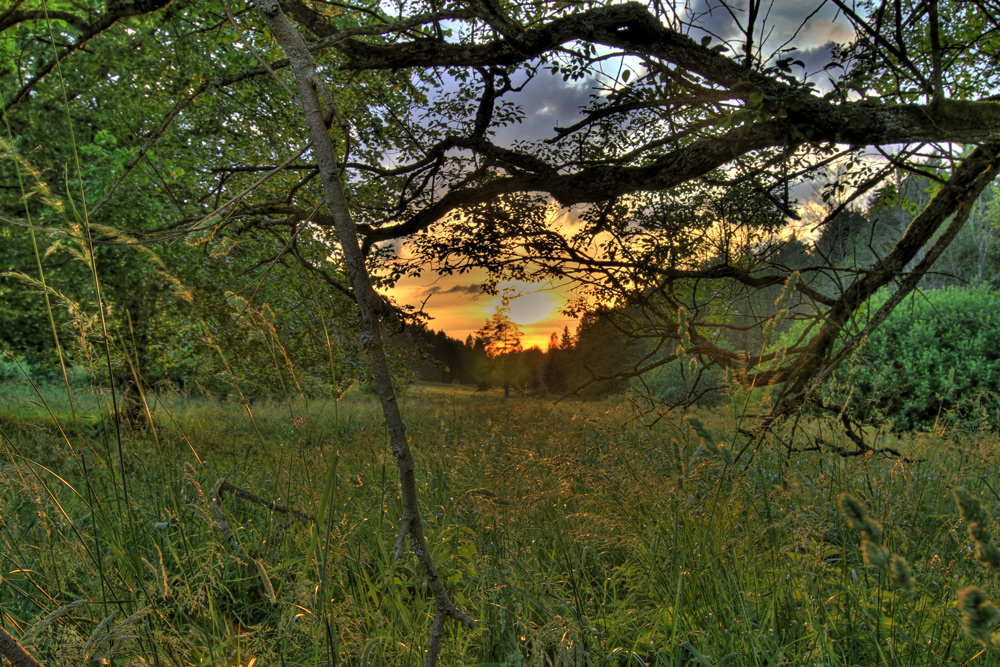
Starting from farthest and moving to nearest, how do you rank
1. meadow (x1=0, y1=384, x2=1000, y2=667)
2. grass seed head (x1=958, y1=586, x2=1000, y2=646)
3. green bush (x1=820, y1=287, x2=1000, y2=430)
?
green bush (x1=820, y1=287, x2=1000, y2=430)
meadow (x1=0, y1=384, x2=1000, y2=667)
grass seed head (x1=958, y1=586, x2=1000, y2=646)

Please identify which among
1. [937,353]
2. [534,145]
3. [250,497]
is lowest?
[250,497]

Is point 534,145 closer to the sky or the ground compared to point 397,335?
→ closer to the sky

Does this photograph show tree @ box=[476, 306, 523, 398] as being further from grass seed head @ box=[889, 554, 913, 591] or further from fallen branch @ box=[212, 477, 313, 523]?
grass seed head @ box=[889, 554, 913, 591]

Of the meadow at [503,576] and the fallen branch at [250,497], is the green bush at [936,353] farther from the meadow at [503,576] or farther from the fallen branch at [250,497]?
the fallen branch at [250,497]

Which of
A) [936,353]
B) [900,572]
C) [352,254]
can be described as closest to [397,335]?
[352,254]

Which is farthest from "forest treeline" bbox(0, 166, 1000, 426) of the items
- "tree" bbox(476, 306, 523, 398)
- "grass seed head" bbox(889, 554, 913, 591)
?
"grass seed head" bbox(889, 554, 913, 591)

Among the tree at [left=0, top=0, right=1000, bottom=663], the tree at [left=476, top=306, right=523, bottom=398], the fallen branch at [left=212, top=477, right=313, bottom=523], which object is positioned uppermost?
the tree at [left=0, top=0, right=1000, bottom=663]

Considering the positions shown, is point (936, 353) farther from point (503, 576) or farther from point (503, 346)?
point (503, 576)

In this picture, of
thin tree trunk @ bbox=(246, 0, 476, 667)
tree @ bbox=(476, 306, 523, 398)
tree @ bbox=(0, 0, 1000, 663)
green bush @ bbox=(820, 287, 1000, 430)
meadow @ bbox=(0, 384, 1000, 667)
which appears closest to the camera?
thin tree trunk @ bbox=(246, 0, 476, 667)

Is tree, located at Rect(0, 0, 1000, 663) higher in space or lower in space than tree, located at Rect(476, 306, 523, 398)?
higher

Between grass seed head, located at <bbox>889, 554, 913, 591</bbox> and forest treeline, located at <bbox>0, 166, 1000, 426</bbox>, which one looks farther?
forest treeline, located at <bbox>0, 166, 1000, 426</bbox>

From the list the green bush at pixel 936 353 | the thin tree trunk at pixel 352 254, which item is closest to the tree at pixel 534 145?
the thin tree trunk at pixel 352 254

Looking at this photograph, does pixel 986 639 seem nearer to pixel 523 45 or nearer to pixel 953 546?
pixel 953 546

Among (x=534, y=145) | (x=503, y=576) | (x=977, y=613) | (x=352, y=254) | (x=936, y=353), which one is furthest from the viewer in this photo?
(x=936, y=353)
